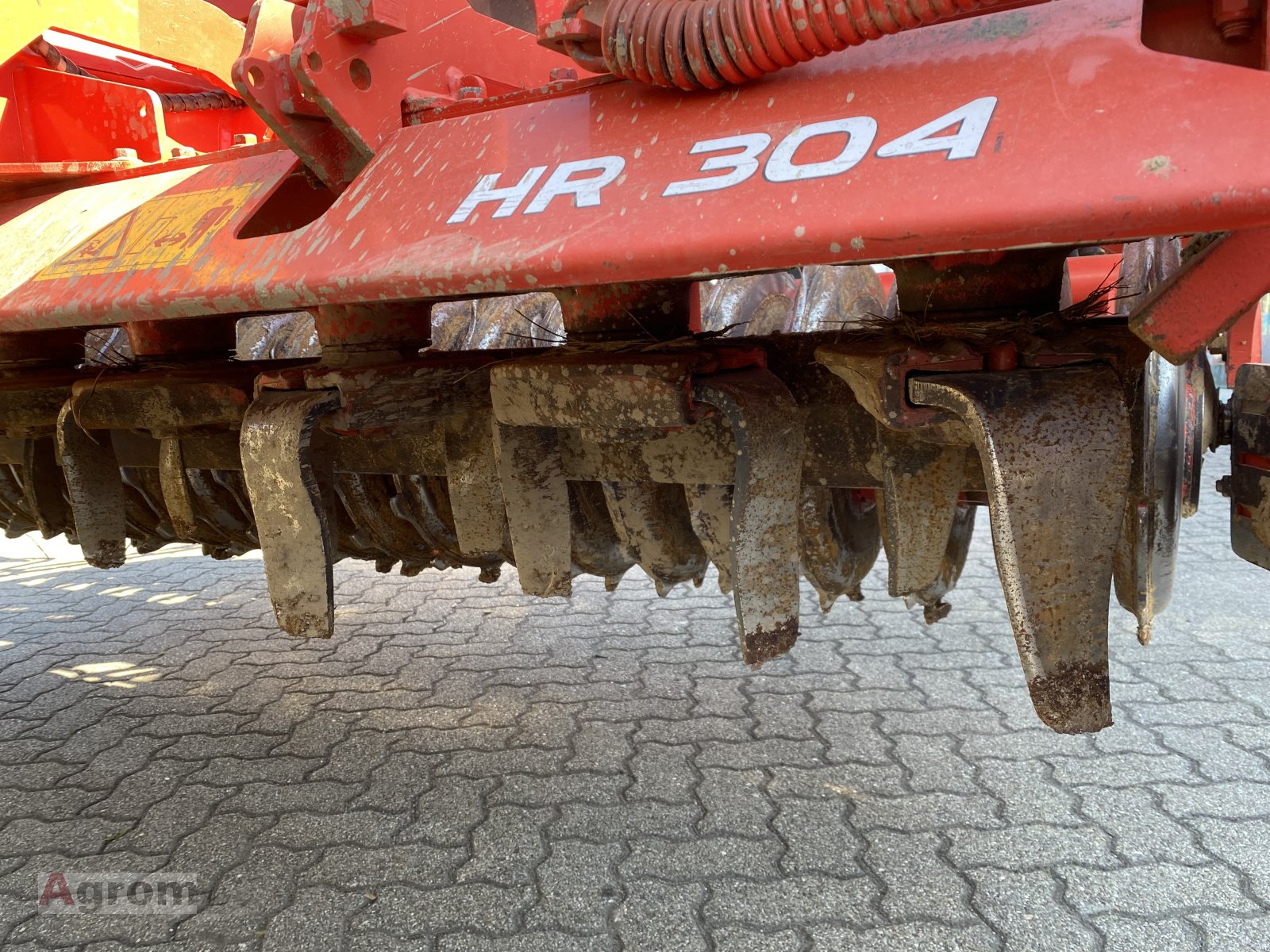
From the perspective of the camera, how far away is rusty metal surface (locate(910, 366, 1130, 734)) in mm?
1021

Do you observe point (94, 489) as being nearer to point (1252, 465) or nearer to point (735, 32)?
point (735, 32)

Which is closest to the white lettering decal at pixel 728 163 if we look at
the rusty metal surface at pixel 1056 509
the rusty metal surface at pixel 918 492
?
the rusty metal surface at pixel 1056 509

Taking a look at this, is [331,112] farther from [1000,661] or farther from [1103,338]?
[1000,661]

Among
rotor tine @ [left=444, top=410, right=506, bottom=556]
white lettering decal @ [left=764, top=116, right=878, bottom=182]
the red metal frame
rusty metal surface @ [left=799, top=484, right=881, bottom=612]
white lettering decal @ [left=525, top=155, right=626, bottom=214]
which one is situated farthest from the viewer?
rusty metal surface @ [left=799, top=484, right=881, bottom=612]

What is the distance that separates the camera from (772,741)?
2.42m

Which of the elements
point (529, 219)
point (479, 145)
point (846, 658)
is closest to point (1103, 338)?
point (529, 219)

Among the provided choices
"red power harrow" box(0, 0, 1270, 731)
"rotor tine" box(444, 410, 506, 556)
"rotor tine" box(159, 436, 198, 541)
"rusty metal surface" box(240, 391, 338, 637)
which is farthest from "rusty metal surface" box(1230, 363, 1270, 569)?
"rotor tine" box(159, 436, 198, 541)

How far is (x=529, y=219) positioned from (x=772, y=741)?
5.55 feet

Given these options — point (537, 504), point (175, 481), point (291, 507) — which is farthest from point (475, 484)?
point (175, 481)

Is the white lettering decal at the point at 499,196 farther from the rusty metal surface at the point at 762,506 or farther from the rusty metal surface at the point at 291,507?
the rusty metal surface at the point at 291,507

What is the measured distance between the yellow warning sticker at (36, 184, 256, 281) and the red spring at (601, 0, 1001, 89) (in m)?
0.70

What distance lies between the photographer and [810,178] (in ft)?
3.04

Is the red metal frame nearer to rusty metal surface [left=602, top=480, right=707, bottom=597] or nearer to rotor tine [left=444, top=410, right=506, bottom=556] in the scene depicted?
rotor tine [left=444, top=410, right=506, bottom=556]

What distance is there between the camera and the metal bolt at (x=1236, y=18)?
858 millimetres
